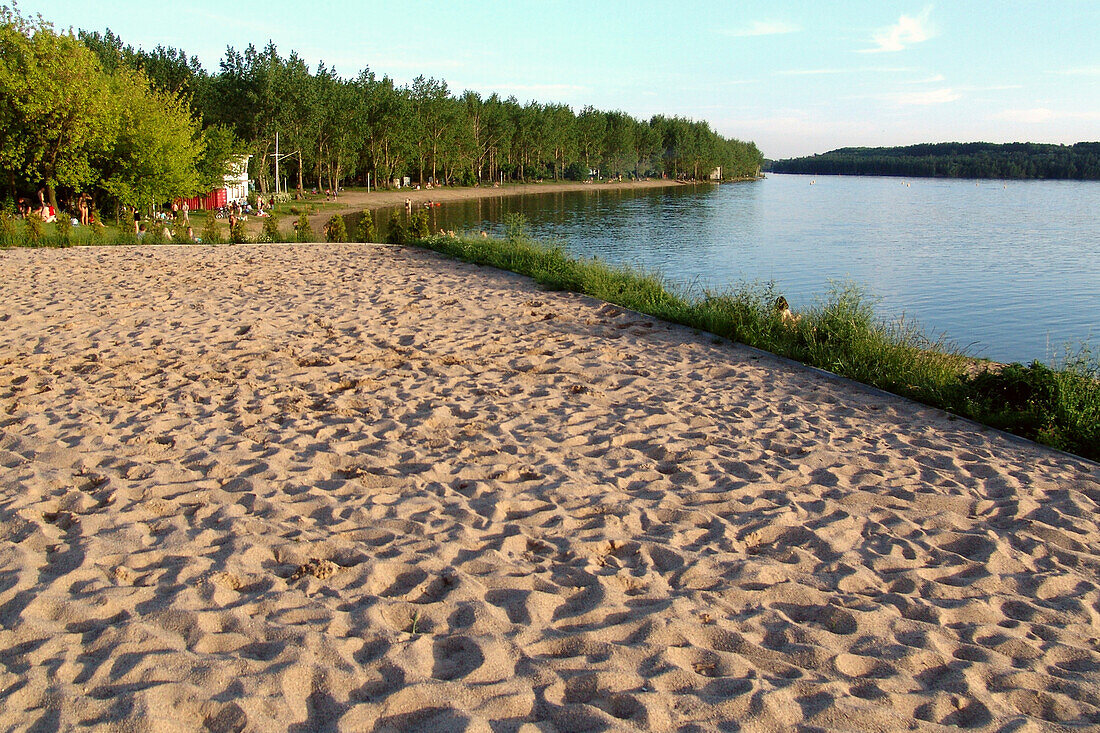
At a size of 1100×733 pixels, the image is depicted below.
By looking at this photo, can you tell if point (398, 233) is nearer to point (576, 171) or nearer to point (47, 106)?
point (47, 106)

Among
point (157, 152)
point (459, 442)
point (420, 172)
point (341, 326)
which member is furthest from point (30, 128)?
point (420, 172)

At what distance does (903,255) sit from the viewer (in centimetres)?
3406

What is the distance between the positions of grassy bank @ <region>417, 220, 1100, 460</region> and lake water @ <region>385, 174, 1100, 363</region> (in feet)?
Answer: 8.11

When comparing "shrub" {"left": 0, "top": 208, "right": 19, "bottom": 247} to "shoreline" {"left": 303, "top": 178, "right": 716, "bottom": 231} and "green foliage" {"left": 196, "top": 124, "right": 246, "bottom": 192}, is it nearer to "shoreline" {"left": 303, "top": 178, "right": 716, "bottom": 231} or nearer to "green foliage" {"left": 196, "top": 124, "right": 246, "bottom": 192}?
"shoreline" {"left": 303, "top": 178, "right": 716, "bottom": 231}

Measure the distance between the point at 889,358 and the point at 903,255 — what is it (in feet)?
94.1

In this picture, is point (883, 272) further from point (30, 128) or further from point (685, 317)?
point (30, 128)

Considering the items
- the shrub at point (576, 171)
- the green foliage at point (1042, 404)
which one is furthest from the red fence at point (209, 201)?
the shrub at point (576, 171)

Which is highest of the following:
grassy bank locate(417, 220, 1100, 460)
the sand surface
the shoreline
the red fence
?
the shoreline

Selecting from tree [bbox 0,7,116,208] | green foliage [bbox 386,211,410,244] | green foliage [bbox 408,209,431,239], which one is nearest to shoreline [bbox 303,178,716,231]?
tree [bbox 0,7,116,208]

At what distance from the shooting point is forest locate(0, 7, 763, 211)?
30.3m

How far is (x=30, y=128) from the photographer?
3031cm

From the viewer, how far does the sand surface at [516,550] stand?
293cm

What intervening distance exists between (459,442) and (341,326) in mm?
4546

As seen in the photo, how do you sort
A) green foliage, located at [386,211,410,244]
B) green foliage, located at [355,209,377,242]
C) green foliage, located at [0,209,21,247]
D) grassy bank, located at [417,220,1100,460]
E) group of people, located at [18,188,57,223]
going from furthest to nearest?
group of people, located at [18,188,57,223] < green foliage, located at [355,209,377,242] < green foliage, located at [386,211,410,244] < green foliage, located at [0,209,21,247] < grassy bank, located at [417,220,1100,460]
